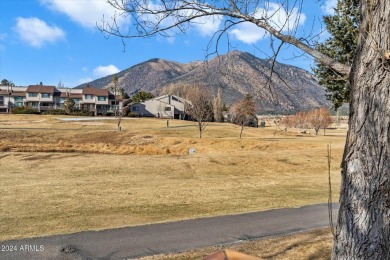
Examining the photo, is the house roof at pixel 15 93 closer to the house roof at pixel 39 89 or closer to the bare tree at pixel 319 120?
the house roof at pixel 39 89

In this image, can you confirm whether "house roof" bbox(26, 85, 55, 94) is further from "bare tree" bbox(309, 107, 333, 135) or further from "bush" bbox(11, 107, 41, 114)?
"bare tree" bbox(309, 107, 333, 135)

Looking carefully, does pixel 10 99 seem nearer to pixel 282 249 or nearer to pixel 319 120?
pixel 319 120

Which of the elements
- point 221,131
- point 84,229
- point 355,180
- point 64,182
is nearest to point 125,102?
point 221,131

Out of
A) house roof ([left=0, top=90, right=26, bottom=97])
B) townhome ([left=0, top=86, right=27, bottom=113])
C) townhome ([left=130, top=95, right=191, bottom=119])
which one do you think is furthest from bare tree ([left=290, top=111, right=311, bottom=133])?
townhome ([left=0, top=86, right=27, bottom=113])

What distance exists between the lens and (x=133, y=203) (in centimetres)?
1372

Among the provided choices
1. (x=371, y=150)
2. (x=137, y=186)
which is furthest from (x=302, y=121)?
(x=371, y=150)

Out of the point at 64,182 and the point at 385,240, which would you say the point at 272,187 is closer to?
the point at 64,182

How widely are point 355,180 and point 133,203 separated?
37.2 feet

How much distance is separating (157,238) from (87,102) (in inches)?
4065

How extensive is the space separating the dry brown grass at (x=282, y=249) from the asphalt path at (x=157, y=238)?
43 centimetres

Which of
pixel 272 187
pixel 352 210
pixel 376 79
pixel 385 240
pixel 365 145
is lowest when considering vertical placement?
pixel 272 187

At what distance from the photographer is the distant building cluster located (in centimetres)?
10100

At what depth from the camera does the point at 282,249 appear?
758 centimetres

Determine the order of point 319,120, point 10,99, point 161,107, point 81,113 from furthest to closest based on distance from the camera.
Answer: point 10,99 → point 161,107 → point 81,113 → point 319,120
